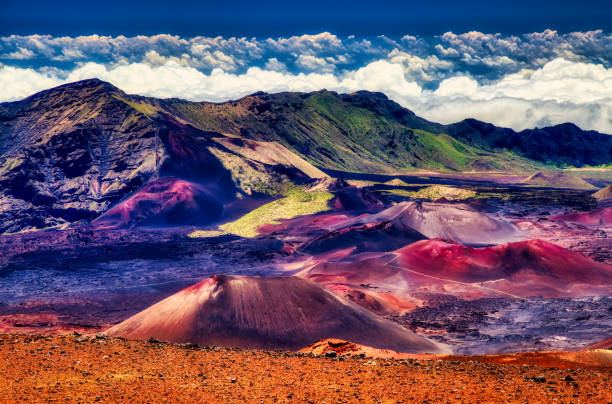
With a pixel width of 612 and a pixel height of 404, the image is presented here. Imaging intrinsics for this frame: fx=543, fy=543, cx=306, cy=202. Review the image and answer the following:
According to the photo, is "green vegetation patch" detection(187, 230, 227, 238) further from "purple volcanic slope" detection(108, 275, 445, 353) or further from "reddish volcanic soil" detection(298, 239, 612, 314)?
"purple volcanic slope" detection(108, 275, 445, 353)

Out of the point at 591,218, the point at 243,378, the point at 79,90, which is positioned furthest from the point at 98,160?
the point at 243,378

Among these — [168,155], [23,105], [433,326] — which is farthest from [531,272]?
[23,105]

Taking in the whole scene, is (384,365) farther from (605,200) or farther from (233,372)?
(605,200)

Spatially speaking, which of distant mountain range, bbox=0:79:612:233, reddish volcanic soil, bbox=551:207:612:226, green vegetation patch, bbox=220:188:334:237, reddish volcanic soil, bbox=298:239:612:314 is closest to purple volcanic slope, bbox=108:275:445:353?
reddish volcanic soil, bbox=298:239:612:314

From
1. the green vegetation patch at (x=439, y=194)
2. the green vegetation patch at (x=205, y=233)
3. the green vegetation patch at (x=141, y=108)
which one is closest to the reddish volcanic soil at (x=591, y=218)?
the green vegetation patch at (x=439, y=194)

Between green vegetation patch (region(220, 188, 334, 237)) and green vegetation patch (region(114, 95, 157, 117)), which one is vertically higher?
green vegetation patch (region(114, 95, 157, 117))

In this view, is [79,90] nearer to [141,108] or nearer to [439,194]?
[141,108]

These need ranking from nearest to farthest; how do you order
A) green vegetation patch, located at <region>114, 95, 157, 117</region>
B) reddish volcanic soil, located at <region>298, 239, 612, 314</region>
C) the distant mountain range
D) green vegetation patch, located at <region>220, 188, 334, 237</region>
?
reddish volcanic soil, located at <region>298, 239, 612, 314</region> < green vegetation patch, located at <region>220, 188, 334, 237</region> < the distant mountain range < green vegetation patch, located at <region>114, 95, 157, 117</region>

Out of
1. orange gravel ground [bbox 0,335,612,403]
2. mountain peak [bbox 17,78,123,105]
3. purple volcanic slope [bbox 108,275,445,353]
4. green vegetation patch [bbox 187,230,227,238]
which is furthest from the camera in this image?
mountain peak [bbox 17,78,123,105]
